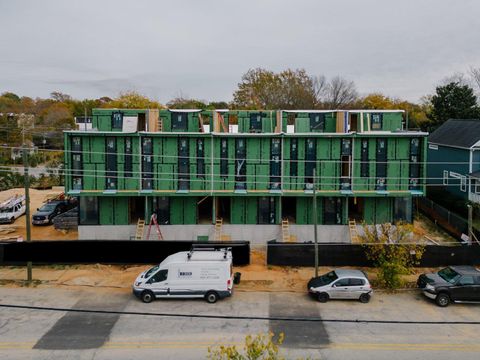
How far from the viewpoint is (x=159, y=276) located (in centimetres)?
2425

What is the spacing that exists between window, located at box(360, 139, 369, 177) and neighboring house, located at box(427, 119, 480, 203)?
721cm

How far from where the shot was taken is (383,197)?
3603cm

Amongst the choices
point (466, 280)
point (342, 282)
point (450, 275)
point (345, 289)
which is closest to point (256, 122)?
point (342, 282)

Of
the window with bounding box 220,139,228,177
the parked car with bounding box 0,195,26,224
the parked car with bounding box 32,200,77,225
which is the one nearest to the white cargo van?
the window with bounding box 220,139,228,177

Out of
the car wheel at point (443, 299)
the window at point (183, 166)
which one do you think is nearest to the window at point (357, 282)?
the car wheel at point (443, 299)

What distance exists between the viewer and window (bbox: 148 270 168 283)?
2412 centimetres

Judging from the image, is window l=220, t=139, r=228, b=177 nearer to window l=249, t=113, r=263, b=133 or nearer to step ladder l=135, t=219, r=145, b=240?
window l=249, t=113, r=263, b=133

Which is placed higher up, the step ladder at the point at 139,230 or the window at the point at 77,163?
the window at the point at 77,163

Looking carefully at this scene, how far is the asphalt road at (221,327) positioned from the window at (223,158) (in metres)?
12.3

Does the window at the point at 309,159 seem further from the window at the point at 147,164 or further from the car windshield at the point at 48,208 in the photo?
the car windshield at the point at 48,208

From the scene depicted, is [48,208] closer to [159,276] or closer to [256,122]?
[256,122]

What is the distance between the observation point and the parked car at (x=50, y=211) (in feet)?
135

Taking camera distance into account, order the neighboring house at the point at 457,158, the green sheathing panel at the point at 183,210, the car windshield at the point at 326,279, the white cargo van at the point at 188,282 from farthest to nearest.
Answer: the neighboring house at the point at 457,158 → the green sheathing panel at the point at 183,210 → the car windshield at the point at 326,279 → the white cargo van at the point at 188,282

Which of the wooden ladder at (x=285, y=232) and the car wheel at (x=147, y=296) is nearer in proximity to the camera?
the car wheel at (x=147, y=296)
